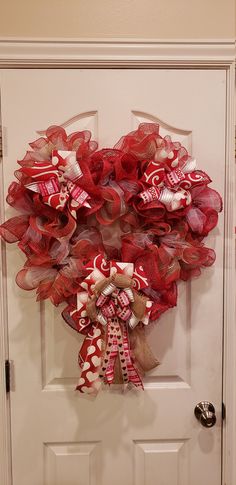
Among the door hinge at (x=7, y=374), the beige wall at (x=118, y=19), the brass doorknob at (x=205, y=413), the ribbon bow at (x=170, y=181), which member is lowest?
the brass doorknob at (x=205, y=413)

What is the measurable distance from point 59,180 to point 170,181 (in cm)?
32

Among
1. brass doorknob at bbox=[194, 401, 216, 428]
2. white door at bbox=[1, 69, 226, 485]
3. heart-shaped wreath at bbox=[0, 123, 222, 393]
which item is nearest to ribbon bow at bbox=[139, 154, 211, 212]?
heart-shaped wreath at bbox=[0, 123, 222, 393]

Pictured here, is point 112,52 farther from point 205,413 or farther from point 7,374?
point 205,413

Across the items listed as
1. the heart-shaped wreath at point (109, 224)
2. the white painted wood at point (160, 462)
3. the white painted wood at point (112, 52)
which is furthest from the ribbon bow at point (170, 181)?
the white painted wood at point (160, 462)

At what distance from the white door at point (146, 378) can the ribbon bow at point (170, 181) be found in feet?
0.41

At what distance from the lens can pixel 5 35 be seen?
106 cm

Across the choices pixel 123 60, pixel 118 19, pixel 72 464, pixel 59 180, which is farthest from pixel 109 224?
pixel 72 464

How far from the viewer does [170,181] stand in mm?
1016

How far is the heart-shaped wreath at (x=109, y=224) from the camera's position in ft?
3.26

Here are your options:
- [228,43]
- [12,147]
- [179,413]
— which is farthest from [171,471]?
[228,43]

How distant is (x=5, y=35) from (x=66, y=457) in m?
1.36

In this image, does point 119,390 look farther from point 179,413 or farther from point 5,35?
point 5,35

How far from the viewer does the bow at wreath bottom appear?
988mm

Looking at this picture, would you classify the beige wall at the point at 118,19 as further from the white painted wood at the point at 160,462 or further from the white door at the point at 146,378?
the white painted wood at the point at 160,462
